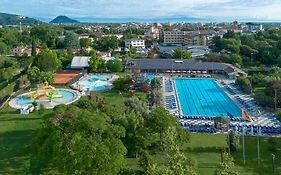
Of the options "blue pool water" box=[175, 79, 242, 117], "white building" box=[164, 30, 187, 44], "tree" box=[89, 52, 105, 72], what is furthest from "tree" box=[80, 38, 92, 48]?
"blue pool water" box=[175, 79, 242, 117]

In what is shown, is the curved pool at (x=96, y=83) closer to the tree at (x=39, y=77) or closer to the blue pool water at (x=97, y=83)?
the blue pool water at (x=97, y=83)

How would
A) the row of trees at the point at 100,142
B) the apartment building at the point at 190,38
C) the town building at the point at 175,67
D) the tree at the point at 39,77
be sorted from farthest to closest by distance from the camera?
1. the apartment building at the point at 190,38
2. the town building at the point at 175,67
3. the tree at the point at 39,77
4. the row of trees at the point at 100,142

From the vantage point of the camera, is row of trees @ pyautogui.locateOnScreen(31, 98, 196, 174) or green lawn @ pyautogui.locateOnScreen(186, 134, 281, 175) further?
green lawn @ pyautogui.locateOnScreen(186, 134, 281, 175)

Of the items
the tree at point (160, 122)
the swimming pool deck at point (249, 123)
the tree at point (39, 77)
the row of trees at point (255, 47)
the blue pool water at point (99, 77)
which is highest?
the row of trees at point (255, 47)

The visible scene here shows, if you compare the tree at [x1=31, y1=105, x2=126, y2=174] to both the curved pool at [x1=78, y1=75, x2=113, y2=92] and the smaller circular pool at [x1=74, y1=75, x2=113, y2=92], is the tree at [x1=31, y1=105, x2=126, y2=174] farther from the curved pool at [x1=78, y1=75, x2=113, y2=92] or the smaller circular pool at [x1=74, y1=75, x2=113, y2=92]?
the curved pool at [x1=78, y1=75, x2=113, y2=92]

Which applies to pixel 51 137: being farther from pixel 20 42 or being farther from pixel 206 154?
pixel 20 42

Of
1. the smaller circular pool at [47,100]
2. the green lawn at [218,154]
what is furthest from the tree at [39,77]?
the green lawn at [218,154]

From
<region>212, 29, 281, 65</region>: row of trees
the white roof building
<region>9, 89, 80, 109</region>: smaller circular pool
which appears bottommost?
<region>9, 89, 80, 109</region>: smaller circular pool
